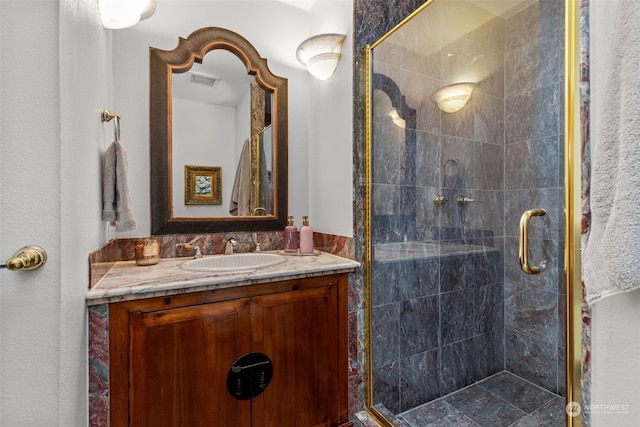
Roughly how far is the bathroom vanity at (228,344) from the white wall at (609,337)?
A: 1.01 meters

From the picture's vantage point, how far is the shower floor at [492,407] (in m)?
1.61

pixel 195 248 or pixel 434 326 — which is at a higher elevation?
pixel 195 248

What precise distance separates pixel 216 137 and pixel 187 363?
122 cm

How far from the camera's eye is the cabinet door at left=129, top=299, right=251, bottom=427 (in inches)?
45.1

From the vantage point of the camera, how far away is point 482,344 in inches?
75.0

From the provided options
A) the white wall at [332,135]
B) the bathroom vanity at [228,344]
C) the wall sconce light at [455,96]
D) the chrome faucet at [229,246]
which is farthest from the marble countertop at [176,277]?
the wall sconce light at [455,96]

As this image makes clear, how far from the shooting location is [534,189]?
5.58 ft

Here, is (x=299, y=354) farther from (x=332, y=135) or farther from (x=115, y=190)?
(x=332, y=135)

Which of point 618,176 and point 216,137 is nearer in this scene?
point 618,176

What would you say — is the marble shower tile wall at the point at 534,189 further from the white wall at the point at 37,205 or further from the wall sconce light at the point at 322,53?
the white wall at the point at 37,205

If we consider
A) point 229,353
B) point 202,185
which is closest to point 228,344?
point 229,353

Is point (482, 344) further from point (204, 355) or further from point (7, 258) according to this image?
point (7, 258)

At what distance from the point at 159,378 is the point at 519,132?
217 centimetres

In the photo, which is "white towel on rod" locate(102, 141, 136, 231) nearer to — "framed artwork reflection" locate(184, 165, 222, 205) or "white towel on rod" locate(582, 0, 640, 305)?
"framed artwork reflection" locate(184, 165, 222, 205)
